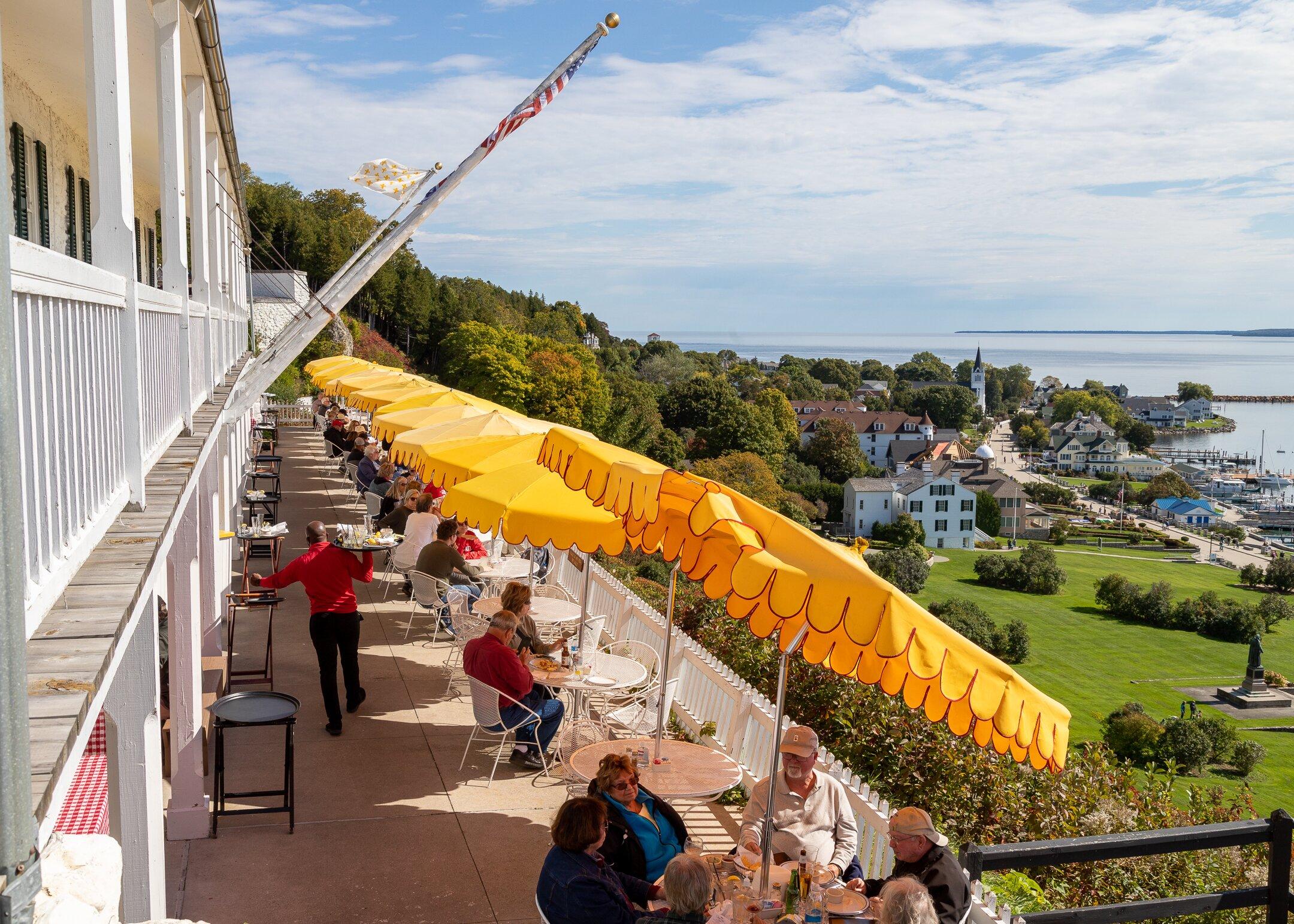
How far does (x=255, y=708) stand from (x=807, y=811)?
→ 3.64 metres

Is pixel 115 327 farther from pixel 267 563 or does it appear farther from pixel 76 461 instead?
pixel 267 563

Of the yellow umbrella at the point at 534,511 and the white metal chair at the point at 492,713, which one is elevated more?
the yellow umbrella at the point at 534,511

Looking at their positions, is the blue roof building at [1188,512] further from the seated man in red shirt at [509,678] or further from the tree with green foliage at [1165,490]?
the seated man in red shirt at [509,678]

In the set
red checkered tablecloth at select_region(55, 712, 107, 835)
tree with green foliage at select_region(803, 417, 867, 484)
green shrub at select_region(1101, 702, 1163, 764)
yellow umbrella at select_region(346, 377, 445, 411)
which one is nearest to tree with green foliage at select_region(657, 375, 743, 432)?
tree with green foliage at select_region(803, 417, 867, 484)

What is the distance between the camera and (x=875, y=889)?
17.7 feet


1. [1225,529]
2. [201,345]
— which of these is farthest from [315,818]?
[1225,529]

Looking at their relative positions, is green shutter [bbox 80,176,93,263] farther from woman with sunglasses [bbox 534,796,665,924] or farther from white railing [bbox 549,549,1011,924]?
woman with sunglasses [bbox 534,796,665,924]

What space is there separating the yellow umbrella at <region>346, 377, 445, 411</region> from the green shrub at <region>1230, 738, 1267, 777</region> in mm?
58594

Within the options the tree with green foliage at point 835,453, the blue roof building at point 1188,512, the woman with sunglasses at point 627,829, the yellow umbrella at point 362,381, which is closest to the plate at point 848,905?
the woman with sunglasses at point 627,829

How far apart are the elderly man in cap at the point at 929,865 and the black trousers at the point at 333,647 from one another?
506 cm

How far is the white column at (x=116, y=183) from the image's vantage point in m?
3.36

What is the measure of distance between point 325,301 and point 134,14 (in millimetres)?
2851

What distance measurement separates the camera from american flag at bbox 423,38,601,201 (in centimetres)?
1020

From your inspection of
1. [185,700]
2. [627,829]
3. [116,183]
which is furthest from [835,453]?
[116,183]
